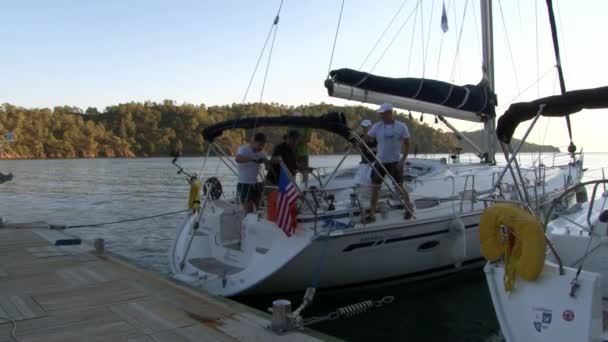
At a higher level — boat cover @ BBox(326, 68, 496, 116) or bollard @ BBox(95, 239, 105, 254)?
boat cover @ BBox(326, 68, 496, 116)

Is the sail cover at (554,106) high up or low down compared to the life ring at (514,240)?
up

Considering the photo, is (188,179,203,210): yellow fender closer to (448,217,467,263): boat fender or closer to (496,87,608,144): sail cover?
(448,217,467,263): boat fender

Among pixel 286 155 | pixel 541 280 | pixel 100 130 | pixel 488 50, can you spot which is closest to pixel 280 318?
pixel 541 280

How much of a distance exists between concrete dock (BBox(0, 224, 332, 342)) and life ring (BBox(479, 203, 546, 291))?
5.60 feet

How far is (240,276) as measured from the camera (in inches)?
261

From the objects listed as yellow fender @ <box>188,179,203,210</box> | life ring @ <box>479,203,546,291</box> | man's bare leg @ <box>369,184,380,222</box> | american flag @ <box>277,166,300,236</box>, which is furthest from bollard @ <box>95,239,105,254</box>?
life ring @ <box>479,203,546,291</box>

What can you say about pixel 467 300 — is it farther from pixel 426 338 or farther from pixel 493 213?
pixel 493 213

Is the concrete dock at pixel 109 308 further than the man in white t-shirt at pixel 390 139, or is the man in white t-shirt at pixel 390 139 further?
the man in white t-shirt at pixel 390 139

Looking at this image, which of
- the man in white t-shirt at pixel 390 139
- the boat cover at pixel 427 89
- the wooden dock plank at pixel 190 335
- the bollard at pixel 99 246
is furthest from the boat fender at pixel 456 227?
the bollard at pixel 99 246

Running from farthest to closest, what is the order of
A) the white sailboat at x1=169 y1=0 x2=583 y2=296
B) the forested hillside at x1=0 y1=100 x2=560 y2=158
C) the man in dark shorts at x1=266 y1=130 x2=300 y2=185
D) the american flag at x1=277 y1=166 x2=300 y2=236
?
the forested hillside at x1=0 y1=100 x2=560 y2=158 → the man in dark shorts at x1=266 y1=130 x2=300 y2=185 → the white sailboat at x1=169 y1=0 x2=583 y2=296 → the american flag at x1=277 y1=166 x2=300 y2=236

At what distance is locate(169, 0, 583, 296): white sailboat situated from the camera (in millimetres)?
6617

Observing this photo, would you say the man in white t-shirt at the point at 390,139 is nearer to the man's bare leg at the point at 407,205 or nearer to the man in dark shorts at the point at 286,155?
the man's bare leg at the point at 407,205

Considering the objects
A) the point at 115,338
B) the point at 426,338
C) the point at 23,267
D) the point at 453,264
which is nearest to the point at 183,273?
the point at 23,267

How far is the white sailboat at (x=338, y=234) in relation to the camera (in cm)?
662
